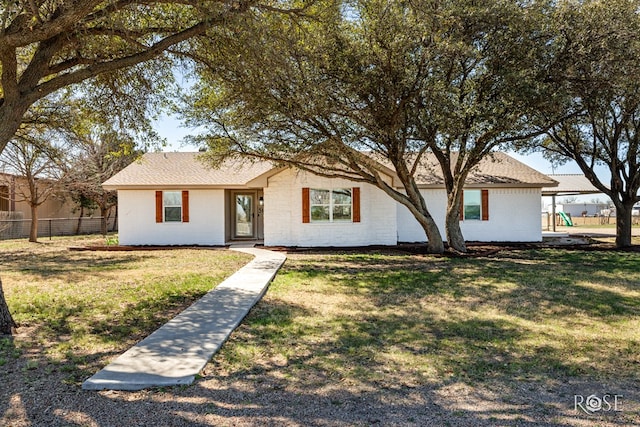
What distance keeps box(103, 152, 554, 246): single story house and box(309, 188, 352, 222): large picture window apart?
4cm

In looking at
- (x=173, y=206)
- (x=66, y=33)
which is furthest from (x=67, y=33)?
(x=173, y=206)

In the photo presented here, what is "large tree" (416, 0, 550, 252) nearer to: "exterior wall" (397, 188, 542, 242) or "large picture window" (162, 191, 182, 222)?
"exterior wall" (397, 188, 542, 242)

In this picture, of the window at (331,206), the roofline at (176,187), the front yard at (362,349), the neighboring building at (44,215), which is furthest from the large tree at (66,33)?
the neighboring building at (44,215)

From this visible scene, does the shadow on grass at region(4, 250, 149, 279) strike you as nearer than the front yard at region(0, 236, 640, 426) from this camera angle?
No

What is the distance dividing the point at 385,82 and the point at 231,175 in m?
8.65

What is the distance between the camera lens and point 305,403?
3350 millimetres

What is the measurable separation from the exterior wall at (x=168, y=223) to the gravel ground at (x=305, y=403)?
12.9 meters

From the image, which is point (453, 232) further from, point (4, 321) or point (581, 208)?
point (581, 208)

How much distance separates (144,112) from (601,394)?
9482 millimetres

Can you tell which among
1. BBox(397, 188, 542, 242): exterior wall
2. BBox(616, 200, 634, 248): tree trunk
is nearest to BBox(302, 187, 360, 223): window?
BBox(397, 188, 542, 242): exterior wall

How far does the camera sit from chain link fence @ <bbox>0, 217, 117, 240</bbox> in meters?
22.0

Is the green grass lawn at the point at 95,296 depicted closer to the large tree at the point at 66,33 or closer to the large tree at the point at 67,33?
the large tree at the point at 66,33

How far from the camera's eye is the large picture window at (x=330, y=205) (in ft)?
52.0

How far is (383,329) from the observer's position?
216 inches
